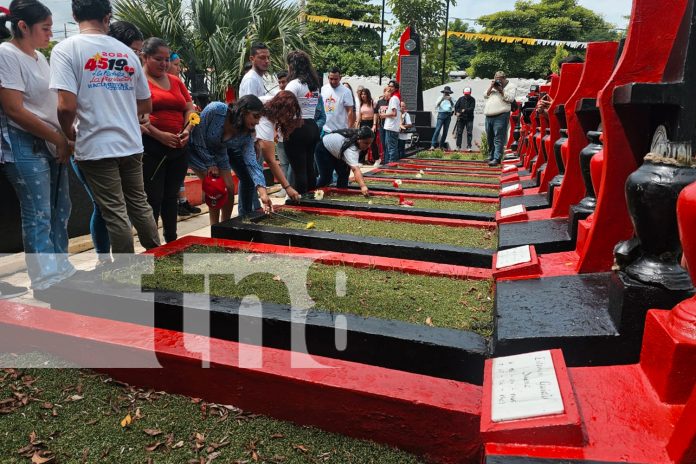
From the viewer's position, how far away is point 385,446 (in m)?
1.75

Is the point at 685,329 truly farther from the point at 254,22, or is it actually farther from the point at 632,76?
the point at 254,22

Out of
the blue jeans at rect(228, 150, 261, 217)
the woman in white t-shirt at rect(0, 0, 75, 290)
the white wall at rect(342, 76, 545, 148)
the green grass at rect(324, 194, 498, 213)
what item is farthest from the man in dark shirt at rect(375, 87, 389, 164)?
the woman in white t-shirt at rect(0, 0, 75, 290)

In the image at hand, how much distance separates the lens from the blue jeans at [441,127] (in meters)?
14.5

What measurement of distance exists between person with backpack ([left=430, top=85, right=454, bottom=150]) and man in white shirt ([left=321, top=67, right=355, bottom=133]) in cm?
769

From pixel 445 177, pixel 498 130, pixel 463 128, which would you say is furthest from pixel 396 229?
pixel 463 128

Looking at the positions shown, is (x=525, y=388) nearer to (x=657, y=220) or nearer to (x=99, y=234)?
(x=657, y=220)

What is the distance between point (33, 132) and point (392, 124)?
7.89 meters

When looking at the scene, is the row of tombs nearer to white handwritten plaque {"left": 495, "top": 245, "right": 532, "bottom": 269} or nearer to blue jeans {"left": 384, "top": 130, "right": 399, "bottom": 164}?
white handwritten plaque {"left": 495, "top": 245, "right": 532, "bottom": 269}

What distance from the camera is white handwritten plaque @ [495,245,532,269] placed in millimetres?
2588

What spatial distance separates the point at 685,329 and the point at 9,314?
266cm

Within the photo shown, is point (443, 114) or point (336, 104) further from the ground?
point (443, 114)

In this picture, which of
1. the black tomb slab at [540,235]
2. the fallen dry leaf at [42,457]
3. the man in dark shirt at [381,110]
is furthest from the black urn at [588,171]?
the man in dark shirt at [381,110]

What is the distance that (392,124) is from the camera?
1002 cm

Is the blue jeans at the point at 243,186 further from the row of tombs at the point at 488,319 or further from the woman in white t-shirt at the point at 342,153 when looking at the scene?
the woman in white t-shirt at the point at 342,153
